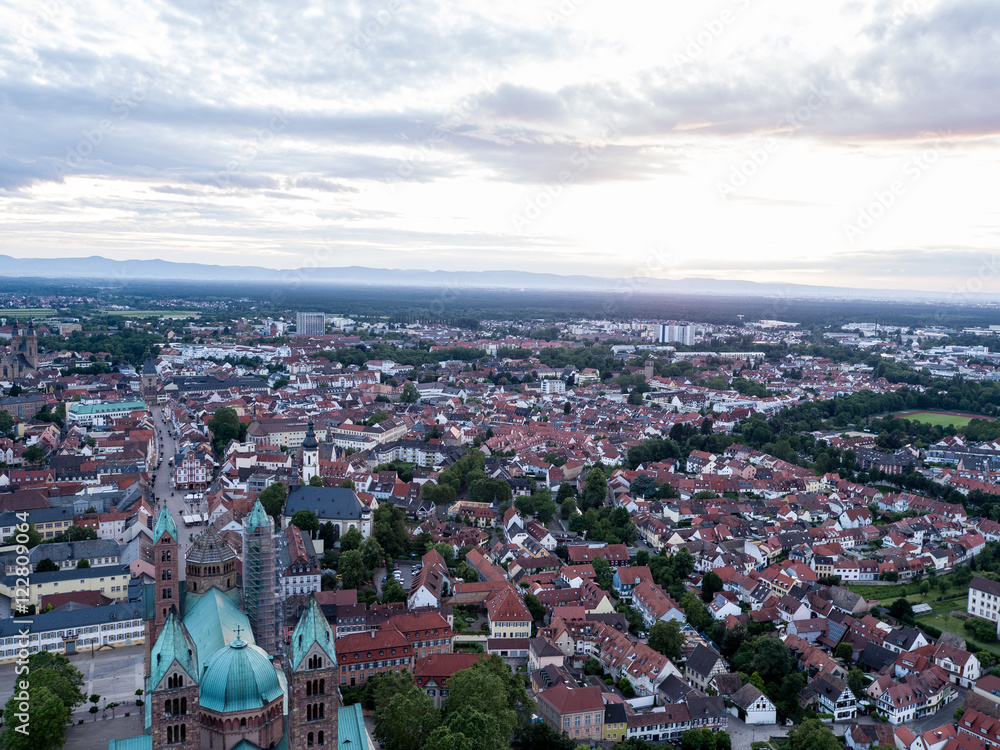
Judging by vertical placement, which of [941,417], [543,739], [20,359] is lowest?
[543,739]

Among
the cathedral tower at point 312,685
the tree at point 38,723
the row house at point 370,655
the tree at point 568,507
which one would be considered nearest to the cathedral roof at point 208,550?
the tree at point 38,723

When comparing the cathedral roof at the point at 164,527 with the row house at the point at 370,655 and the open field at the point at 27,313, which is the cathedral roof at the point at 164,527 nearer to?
the row house at the point at 370,655

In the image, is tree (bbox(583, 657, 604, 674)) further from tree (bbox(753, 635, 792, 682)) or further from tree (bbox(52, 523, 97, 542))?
tree (bbox(52, 523, 97, 542))

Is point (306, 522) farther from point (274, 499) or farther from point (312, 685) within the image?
point (312, 685)

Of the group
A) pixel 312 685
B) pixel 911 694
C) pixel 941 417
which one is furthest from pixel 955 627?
pixel 941 417

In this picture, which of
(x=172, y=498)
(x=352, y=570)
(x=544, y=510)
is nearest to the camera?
(x=352, y=570)

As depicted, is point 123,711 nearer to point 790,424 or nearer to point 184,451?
point 184,451

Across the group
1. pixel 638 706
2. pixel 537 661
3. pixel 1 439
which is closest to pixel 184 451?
pixel 1 439
